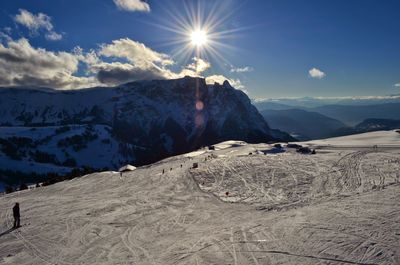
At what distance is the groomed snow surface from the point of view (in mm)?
16469

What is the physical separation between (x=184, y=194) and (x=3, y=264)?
1881 cm

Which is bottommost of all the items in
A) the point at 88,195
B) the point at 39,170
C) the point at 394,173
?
the point at 39,170

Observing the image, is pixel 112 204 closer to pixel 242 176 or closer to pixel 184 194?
pixel 184 194

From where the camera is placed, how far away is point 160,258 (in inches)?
656

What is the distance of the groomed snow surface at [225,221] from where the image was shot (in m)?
16.5

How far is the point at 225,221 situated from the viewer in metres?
23.0

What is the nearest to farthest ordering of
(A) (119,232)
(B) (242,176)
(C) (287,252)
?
(C) (287,252)
(A) (119,232)
(B) (242,176)

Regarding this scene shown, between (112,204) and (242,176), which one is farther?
(242,176)

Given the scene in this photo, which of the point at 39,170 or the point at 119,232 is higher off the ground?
the point at 119,232

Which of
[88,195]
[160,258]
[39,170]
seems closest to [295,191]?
[160,258]

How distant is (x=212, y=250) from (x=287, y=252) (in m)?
3.65

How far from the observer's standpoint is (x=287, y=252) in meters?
16.0

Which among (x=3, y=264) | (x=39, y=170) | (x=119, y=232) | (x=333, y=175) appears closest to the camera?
(x=3, y=264)

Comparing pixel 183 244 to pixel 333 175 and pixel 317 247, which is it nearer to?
pixel 317 247
